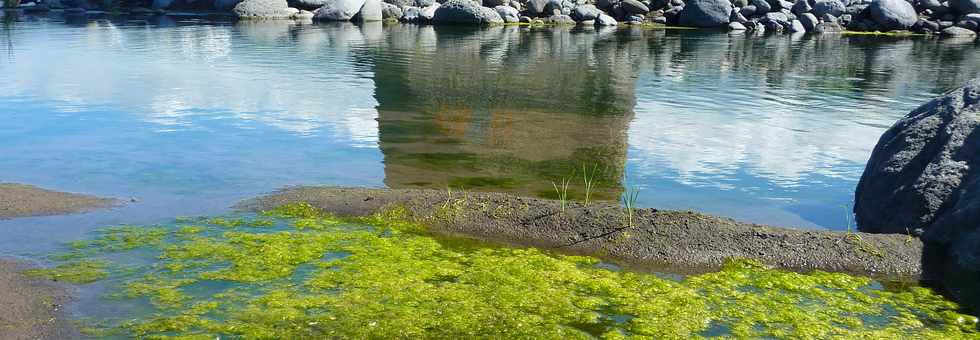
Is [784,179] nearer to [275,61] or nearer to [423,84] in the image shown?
[423,84]

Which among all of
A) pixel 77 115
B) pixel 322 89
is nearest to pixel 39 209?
pixel 77 115

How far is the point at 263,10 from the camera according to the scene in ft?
121

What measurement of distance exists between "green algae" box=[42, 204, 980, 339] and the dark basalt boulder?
63cm

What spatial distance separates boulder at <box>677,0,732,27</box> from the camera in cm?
3575

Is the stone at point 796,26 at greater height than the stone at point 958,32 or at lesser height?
greater

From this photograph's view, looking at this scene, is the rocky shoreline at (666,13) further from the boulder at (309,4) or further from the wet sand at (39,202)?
the wet sand at (39,202)

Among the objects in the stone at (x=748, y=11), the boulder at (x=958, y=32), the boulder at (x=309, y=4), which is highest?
the boulder at (x=309, y=4)

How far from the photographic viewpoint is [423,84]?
52.3 ft

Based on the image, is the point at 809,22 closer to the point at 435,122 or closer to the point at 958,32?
the point at 958,32

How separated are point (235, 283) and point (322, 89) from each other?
32.0 ft

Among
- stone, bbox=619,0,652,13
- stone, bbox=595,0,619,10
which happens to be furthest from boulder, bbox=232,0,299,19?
stone, bbox=619,0,652,13

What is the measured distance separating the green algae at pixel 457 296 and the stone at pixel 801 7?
32770 millimetres

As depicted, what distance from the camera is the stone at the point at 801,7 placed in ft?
119

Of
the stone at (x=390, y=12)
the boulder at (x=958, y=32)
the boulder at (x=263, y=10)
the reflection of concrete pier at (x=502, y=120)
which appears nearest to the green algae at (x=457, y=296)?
the reflection of concrete pier at (x=502, y=120)
